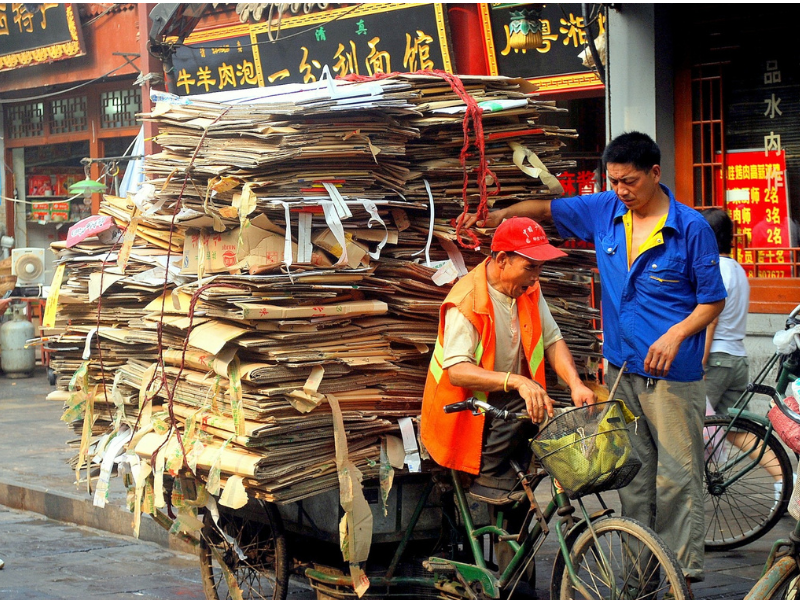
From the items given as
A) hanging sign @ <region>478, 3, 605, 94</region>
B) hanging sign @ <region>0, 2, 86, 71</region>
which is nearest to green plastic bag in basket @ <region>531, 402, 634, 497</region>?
hanging sign @ <region>478, 3, 605, 94</region>

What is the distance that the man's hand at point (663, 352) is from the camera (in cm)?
388

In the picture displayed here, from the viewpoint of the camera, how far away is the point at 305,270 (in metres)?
4.10

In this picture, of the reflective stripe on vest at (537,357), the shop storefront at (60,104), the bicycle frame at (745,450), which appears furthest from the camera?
the shop storefront at (60,104)

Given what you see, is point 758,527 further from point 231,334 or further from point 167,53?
point 167,53

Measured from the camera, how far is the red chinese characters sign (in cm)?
804

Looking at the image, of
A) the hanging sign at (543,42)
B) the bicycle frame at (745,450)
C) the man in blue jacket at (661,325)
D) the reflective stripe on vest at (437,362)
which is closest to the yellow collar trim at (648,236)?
the man in blue jacket at (661,325)

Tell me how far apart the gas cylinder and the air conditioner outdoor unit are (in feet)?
2.13

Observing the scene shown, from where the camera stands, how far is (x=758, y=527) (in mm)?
5566

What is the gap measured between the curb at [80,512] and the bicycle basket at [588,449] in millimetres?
3433

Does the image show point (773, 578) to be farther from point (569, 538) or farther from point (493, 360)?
point (493, 360)

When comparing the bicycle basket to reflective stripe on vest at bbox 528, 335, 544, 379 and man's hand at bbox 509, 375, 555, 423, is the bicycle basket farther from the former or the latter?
reflective stripe on vest at bbox 528, 335, 544, 379

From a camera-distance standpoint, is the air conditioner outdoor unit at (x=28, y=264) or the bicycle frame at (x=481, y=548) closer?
the bicycle frame at (x=481, y=548)

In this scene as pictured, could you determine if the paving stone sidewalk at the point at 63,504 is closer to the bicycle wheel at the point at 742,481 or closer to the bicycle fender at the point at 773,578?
the bicycle wheel at the point at 742,481

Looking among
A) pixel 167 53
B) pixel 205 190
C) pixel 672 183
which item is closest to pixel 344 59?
pixel 167 53
